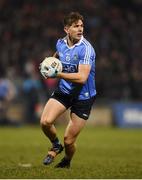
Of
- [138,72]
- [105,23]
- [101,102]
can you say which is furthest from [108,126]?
[105,23]

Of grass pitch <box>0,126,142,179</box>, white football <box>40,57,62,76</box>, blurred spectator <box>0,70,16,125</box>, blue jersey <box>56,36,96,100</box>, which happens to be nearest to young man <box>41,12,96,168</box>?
blue jersey <box>56,36,96,100</box>

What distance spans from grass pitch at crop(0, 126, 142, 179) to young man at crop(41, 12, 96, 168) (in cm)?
55

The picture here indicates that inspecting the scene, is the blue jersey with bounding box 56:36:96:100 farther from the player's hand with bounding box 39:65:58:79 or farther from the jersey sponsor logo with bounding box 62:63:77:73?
the player's hand with bounding box 39:65:58:79

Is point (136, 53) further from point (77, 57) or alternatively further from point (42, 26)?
point (77, 57)

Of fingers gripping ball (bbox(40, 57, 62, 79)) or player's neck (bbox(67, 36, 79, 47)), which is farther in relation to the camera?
player's neck (bbox(67, 36, 79, 47))

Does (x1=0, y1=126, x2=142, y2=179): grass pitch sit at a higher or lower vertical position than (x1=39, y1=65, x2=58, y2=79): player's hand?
lower

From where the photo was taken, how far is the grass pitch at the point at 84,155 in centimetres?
1001

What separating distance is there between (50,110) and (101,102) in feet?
48.9

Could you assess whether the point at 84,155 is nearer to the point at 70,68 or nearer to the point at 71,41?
the point at 70,68

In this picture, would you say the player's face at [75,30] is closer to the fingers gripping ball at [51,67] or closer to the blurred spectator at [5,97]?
the fingers gripping ball at [51,67]

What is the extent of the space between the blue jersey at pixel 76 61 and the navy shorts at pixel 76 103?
0.23 ft

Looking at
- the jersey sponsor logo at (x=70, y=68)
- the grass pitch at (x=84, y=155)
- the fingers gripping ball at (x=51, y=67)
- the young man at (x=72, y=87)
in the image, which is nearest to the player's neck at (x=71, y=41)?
the young man at (x=72, y=87)

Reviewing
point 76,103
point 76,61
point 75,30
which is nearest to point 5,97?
point 76,103

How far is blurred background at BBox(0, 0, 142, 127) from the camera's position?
25766 mm
